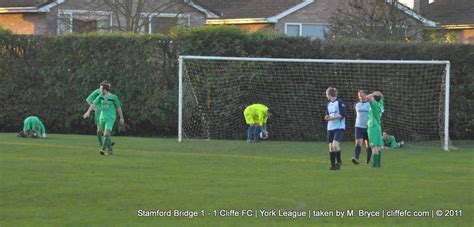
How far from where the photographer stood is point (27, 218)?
482 inches

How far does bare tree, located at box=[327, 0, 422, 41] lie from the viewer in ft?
123

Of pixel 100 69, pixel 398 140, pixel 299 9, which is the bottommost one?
pixel 398 140

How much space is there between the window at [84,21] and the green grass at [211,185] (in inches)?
734

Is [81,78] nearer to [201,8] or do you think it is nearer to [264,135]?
[264,135]

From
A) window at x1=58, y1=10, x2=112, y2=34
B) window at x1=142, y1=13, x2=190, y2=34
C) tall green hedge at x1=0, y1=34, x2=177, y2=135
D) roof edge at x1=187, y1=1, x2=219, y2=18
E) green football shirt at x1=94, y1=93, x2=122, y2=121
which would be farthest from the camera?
roof edge at x1=187, y1=1, x2=219, y2=18

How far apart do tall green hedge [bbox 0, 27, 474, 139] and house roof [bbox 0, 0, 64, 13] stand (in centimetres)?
1074

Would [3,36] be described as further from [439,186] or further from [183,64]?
[439,186]

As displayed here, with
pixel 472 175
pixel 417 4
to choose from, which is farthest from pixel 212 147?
pixel 417 4

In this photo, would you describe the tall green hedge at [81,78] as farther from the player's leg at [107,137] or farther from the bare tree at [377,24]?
the bare tree at [377,24]

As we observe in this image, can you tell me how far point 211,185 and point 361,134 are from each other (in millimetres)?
6362

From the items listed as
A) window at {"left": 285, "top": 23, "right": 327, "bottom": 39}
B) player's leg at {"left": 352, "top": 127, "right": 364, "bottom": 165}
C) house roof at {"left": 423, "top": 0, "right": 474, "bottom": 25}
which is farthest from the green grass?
house roof at {"left": 423, "top": 0, "right": 474, "bottom": 25}

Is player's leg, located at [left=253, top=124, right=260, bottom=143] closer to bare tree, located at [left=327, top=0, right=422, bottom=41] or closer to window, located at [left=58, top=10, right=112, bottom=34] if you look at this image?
bare tree, located at [left=327, top=0, right=422, bottom=41]

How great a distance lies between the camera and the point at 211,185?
1600cm

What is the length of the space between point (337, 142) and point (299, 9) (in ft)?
94.5
